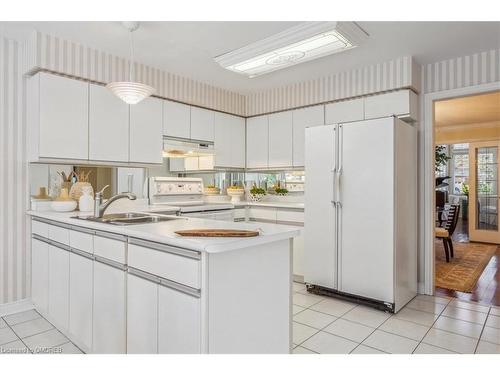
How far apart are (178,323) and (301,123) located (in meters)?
3.30

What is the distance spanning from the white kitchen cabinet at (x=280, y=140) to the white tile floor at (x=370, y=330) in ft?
6.40

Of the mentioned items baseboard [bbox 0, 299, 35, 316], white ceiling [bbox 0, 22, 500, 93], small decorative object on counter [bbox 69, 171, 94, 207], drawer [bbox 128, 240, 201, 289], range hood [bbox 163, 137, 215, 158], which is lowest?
baseboard [bbox 0, 299, 35, 316]

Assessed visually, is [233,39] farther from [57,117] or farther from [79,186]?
[79,186]

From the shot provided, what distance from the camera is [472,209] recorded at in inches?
271

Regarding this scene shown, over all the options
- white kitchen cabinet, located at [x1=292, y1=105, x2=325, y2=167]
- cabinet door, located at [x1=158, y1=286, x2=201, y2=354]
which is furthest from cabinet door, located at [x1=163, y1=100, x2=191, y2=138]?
cabinet door, located at [x1=158, y1=286, x2=201, y2=354]

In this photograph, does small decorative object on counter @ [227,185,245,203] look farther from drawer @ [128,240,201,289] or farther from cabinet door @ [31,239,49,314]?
drawer @ [128,240,201,289]

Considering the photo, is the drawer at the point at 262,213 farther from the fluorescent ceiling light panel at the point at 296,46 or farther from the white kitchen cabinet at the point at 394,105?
the fluorescent ceiling light panel at the point at 296,46

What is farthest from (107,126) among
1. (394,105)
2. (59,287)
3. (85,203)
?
(394,105)

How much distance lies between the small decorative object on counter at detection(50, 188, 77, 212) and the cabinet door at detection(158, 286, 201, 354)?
1.85m

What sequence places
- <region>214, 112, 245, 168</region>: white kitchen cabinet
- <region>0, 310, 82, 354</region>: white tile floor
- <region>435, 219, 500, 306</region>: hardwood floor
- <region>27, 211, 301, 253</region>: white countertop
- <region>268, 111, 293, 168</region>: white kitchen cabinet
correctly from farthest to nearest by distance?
1. <region>214, 112, 245, 168</region>: white kitchen cabinet
2. <region>268, 111, 293, 168</region>: white kitchen cabinet
3. <region>435, 219, 500, 306</region>: hardwood floor
4. <region>0, 310, 82, 354</region>: white tile floor
5. <region>27, 211, 301, 253</region>: white countertop

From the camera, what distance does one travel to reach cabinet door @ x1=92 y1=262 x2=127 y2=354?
1965 mm
